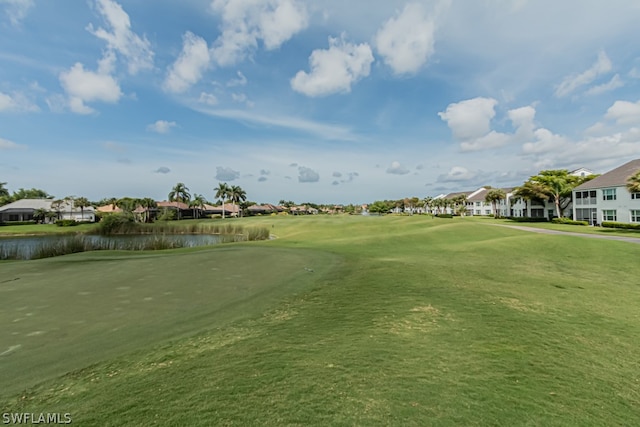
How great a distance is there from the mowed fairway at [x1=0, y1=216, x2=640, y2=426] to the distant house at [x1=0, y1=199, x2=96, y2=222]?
287 ft

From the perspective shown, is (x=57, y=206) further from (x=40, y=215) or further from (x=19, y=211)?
(x=19, y=211)

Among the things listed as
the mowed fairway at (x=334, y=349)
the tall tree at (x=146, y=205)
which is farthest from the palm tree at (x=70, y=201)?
the mowed fairway at (x=334, y=349)

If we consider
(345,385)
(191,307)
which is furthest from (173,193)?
(345,385)

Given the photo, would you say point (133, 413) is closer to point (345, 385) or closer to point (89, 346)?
point (345, 385)

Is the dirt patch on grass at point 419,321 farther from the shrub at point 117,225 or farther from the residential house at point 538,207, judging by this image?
the residential house at point 538,207

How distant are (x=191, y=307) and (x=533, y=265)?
48.4 feet

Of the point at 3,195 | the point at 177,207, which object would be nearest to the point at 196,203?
the point at 177,207

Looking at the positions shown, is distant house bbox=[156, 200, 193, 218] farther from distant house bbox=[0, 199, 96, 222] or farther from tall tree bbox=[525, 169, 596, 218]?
tall tree bbox=[525, 169, 596, 218]

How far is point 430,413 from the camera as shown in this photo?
3.54 metres

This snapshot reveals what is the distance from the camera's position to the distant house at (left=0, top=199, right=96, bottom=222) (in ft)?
255

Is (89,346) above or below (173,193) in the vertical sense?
below

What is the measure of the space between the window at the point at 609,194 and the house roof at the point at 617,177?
620 mm

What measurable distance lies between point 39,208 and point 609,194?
11632 centimetres

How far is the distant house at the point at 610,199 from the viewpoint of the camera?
38.6 metres
